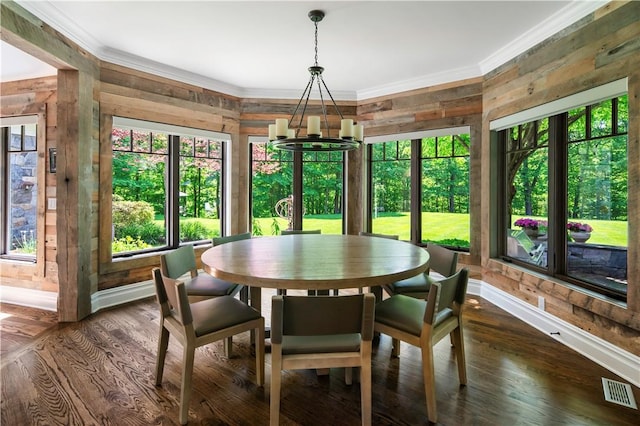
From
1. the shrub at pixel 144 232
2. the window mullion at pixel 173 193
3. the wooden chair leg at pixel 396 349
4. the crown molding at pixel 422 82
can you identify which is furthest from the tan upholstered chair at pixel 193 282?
the crown molding at pixel 422 82

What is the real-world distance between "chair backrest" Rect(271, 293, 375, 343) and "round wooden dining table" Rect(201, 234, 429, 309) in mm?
200

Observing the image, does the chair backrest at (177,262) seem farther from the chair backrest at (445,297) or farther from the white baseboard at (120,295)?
the chair backrest at (445,297)

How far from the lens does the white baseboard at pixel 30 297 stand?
3.72 m

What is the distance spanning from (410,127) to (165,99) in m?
3.22

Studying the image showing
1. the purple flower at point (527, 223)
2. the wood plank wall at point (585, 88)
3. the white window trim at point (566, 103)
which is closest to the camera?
the wood plank wall at point (585, 88)

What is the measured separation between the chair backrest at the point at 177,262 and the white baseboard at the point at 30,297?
2024 millimetres

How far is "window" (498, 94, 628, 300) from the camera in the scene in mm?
2596

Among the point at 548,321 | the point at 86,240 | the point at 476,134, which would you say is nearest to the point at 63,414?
the point at 86,240

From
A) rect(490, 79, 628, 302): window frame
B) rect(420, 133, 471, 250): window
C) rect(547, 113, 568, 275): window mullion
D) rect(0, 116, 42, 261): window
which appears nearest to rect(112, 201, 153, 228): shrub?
rect(0, 116, 42, 261): window

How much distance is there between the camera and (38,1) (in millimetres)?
2646

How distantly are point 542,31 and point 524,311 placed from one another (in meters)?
2.65

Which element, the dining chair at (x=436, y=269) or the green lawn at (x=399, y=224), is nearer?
the dining chair at (x=436, y=269)

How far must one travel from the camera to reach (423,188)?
15.4ft

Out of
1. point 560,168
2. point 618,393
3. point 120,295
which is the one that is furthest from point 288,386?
point 560,168
